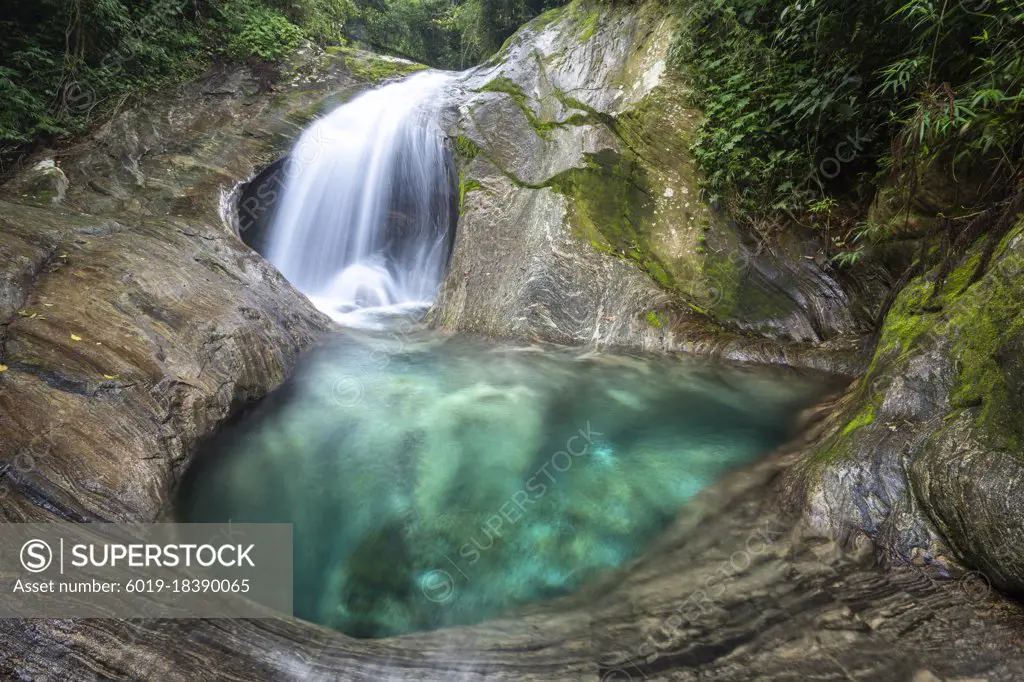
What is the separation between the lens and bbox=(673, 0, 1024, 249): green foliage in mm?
3541

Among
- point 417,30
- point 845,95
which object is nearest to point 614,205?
point 845,95

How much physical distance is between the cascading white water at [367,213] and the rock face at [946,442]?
7.24 metres

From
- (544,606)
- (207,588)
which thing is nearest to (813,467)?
(544,606)

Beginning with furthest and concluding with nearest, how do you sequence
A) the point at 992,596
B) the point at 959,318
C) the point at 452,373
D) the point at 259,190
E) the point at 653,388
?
the point at 259,190
the point at 452,373
the point at 653,388
the point at 959,318
the point at 992,596

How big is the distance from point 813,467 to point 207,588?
3644 millimetres

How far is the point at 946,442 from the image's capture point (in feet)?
8.28

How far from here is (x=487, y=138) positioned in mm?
8641

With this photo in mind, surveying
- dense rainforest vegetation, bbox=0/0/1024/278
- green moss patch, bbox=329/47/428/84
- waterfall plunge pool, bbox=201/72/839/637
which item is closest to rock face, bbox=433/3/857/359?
dense rainforest vegetation, bbox=0/0/1024/278

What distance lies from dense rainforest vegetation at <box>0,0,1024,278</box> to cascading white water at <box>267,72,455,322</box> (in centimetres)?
272

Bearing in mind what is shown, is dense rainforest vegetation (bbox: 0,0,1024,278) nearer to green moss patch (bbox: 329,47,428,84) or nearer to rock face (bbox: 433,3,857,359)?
rock face (bbox: 433,3,857,359)

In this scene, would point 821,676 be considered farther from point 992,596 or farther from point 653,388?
point 653,388

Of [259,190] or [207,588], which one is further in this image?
[259,190]

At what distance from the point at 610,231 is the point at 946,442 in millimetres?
4951

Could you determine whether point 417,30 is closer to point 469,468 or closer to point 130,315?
point 130,315
